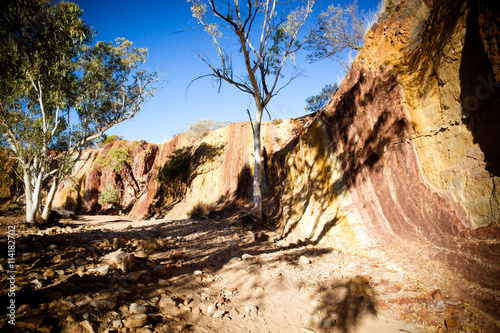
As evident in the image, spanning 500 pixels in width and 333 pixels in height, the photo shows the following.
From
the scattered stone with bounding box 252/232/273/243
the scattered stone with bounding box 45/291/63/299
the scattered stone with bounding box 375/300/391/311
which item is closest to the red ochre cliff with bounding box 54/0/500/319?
the scattered stone with bounding box 252/232/273/243

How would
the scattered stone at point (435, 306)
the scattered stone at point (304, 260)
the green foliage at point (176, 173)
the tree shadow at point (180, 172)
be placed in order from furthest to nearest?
the green foliage at point (176, 173)
the tree shadow at point (180, 172)
the scattered stone at point (304, 260)
the scattered stone at point (435, 306)

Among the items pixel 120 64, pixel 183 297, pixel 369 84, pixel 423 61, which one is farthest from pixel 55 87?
pixel 423 61

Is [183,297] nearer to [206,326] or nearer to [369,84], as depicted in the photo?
[206,326]

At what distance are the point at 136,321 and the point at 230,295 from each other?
4.96ft

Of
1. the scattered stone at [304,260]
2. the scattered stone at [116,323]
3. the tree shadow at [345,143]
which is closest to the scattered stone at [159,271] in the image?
the scattered stone at [116,323]

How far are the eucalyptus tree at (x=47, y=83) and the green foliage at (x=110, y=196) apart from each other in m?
10.8

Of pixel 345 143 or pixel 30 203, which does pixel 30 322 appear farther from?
pixel 30 203

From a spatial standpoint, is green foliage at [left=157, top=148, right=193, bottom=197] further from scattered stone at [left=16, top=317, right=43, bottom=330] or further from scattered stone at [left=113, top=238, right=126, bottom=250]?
scattered stone at [left=16, top=317, right=43, bottom=330]

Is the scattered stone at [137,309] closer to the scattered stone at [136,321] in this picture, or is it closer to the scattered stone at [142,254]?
the scattered stone at [136,321]

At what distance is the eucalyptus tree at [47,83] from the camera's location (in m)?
9.05

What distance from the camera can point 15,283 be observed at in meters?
3.21

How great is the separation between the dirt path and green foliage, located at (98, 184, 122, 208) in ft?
67.2

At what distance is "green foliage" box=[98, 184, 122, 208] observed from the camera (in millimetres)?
23750

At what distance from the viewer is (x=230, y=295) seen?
3.73m
